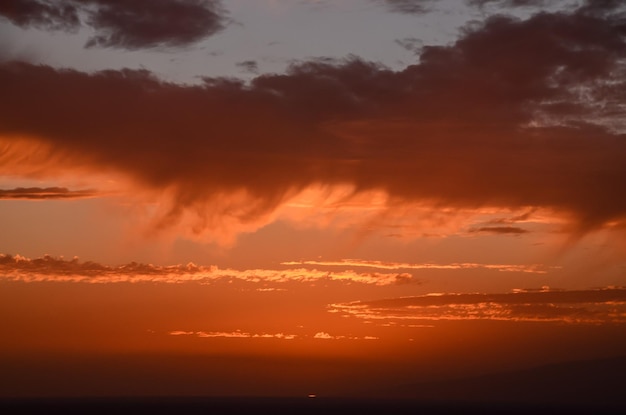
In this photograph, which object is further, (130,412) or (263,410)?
(263,410)

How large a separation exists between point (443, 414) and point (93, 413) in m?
57.4

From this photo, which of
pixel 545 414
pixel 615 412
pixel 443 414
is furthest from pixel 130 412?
pixel 615 412

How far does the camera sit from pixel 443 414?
140875mm

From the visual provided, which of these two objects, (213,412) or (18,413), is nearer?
(18,413)

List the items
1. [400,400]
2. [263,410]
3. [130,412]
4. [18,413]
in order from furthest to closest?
[400,400] < [263,410] < [130,412] < [18,413]

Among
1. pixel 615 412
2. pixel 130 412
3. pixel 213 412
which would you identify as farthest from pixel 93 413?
pixel 615 412

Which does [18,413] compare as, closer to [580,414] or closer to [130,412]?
[130,412]

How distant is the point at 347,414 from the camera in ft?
436

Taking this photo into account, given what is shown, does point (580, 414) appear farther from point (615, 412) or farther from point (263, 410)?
point (263, 410)

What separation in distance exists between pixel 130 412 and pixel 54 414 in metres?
Result: 12.9

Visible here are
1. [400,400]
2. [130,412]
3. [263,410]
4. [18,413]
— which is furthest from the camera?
[400,400]

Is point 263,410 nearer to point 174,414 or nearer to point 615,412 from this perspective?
point 174,414

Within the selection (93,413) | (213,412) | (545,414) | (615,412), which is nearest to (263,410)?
(213,412)

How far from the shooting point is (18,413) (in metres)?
127
